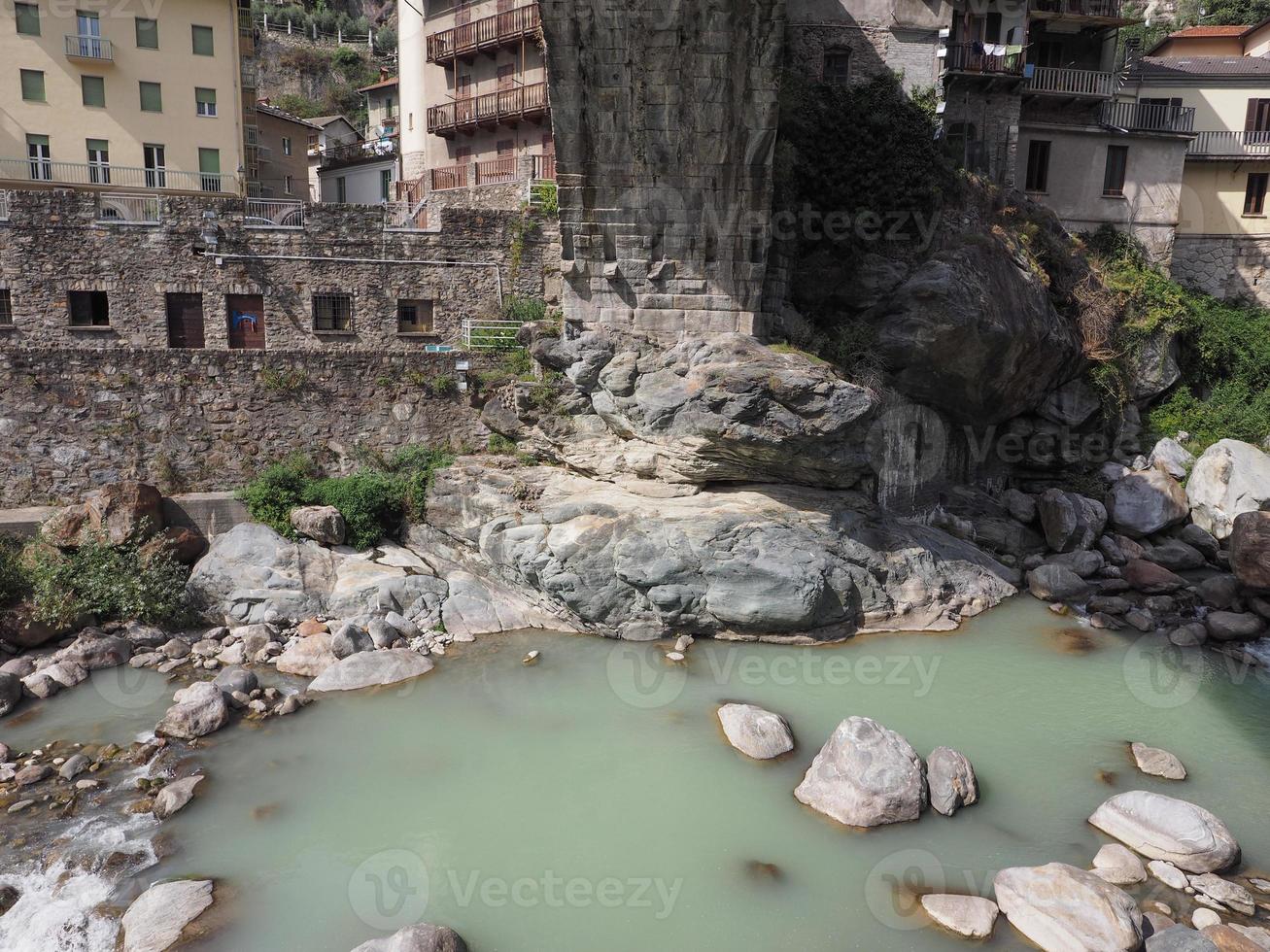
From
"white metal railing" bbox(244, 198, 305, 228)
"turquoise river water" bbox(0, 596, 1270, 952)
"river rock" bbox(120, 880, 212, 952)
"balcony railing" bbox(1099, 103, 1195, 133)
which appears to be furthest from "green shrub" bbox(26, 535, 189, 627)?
"balcony railing" bbox(1099, 103, 1195, 133)

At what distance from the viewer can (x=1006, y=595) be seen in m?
14.1

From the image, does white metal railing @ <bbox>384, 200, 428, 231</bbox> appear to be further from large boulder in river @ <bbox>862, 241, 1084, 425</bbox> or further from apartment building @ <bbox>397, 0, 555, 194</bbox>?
large boulder in river @ <bbox>862, 241, 1084, 425</bbox>

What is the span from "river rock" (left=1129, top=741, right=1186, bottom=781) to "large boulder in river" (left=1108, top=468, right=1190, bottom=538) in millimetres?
7312

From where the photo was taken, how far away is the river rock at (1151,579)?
45.9 ft

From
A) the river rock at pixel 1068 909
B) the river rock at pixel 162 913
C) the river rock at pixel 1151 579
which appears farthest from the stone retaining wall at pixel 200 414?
the river rock at pixel 1151 579

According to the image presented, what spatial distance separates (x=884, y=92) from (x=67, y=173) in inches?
765

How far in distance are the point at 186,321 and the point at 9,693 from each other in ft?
24.7

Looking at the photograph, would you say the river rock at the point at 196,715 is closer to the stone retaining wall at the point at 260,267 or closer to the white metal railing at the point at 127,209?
the stone retaining wall at the point at 260,267

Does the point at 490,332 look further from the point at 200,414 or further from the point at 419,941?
the point at 419,941

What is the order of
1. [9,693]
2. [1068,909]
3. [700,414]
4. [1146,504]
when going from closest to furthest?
[1068,909] < [9,693] < [700,414] < [1146,504]

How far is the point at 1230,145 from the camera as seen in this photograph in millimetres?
21438

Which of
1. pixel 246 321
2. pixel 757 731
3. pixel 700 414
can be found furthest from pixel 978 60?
pixel 246 321

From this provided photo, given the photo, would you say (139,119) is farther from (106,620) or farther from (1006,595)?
(1006,595)

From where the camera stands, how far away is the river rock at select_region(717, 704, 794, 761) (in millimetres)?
9547
